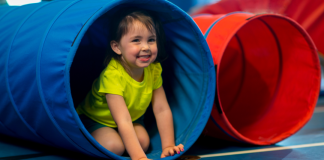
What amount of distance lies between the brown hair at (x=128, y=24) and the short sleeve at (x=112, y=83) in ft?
0.31

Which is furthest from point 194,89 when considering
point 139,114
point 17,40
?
point 17,40

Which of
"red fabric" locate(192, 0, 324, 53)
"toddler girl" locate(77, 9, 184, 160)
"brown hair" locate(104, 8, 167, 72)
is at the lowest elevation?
"toddler girl" locate(77, 9, 184, 160)

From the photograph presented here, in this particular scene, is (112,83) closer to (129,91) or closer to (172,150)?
(129,91)

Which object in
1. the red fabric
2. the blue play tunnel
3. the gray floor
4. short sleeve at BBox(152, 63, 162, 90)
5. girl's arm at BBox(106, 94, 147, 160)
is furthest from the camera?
the red fabric

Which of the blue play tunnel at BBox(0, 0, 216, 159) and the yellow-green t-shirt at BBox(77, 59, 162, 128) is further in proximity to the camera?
the yellow-green t-shirt at BBox(77, 59, 162, 128)

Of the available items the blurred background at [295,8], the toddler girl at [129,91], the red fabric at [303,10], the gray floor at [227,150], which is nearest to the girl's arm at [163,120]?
the toddler girl at [129,91]

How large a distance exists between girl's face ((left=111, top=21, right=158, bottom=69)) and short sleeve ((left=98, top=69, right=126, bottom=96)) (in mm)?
91

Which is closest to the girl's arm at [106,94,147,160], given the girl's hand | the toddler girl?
the toddler girl

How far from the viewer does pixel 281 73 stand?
216cm

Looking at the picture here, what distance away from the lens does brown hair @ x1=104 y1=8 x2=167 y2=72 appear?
59.0 inches

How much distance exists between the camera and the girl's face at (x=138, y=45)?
1473 mm

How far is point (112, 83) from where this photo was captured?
1.47 metres

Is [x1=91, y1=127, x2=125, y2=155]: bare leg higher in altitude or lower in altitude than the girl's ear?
lower

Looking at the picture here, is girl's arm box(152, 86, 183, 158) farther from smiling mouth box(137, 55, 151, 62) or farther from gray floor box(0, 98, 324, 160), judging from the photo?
smiling mouth box(137, 55, 151, 62)
